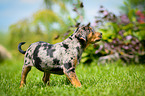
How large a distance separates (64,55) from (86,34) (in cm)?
47

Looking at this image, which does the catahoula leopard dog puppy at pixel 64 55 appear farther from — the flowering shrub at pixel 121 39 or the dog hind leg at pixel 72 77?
the flowering shrub at pixel 121 39

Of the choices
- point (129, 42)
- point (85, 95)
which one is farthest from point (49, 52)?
point (129, 42)

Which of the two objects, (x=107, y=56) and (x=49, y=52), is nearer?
(x=49, y=52)

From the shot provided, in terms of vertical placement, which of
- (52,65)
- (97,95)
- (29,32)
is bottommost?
(97,95)

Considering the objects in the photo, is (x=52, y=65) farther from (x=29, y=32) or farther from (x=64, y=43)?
(x=29, y=32)

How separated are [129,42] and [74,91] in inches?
130

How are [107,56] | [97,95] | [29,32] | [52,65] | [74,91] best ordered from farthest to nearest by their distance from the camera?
[29,32] → [107,56] → [52,65] → [74,91] → [97,95]

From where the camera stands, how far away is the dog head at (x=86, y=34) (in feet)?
7.52

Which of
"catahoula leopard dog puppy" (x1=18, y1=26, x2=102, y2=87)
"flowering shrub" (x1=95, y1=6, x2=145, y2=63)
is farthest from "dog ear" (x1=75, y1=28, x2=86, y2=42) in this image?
"flowering shrub" (x1=95, y1=6, x2=145, y2=63)

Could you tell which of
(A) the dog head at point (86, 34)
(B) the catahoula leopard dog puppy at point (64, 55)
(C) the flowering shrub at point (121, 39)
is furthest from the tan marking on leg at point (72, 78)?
(C) the flowering shrub at point (121, 39)

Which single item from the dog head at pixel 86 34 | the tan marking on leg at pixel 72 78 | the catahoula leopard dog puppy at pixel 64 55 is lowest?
the tan marking on leg at pixel 72 78

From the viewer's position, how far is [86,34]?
7.75 feet

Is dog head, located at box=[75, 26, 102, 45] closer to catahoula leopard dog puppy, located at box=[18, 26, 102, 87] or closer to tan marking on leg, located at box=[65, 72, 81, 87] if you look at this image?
catahoula leopard dog puppy, located at box=[18, 26, 102, 87]

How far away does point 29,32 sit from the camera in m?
7.77
